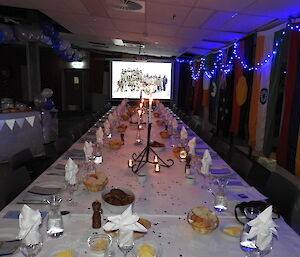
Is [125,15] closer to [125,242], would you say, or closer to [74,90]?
[125,242]

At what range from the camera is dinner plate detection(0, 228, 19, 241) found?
1.52m

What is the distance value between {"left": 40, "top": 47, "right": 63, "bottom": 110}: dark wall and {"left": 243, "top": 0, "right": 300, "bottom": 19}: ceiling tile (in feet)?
37.1

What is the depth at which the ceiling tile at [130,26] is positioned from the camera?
17.9 feet

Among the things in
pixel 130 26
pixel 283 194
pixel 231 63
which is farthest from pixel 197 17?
pixel 283 194

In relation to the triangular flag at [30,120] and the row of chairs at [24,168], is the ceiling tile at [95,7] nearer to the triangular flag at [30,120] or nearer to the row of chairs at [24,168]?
the row of chairs at [24,168]

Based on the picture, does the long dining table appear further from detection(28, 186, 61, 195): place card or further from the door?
the door

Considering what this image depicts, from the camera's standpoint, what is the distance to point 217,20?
449 centimetres

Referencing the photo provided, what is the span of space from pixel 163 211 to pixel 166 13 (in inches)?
137

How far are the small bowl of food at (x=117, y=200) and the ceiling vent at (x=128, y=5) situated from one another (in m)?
3.00

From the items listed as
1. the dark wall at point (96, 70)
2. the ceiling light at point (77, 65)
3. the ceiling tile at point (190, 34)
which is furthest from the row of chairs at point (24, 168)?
the ceiling light at point (77, 65)

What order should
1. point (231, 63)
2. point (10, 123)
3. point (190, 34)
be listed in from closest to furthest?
point (10, 123), point (190, 34), point (231, 63)

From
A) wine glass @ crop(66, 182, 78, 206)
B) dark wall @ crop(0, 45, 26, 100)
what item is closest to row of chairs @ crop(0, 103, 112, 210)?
wine glass @ crop(66, 182, 78, 206)

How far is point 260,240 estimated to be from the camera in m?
1.37

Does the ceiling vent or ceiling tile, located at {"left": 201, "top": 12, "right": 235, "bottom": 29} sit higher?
the ceiling vent
